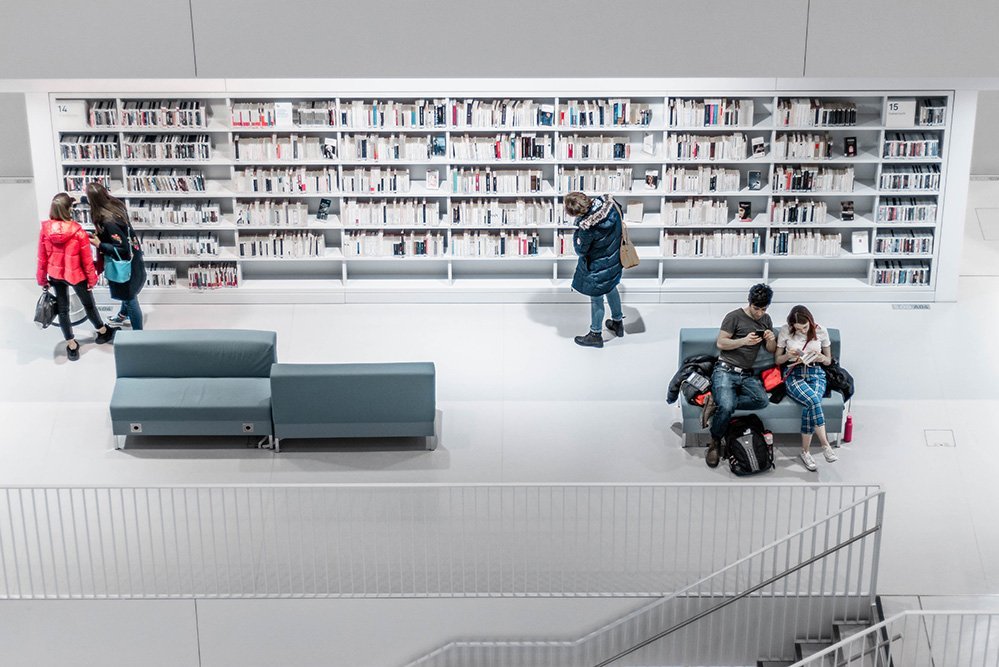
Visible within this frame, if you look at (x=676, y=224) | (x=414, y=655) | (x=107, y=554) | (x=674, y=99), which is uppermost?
(x=674, y=99)

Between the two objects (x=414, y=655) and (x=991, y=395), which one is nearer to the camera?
(x=414, y=655)

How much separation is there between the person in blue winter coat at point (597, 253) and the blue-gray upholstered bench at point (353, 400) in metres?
1.83

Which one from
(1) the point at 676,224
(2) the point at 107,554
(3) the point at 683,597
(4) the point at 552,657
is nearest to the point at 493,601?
(4) the point at 552,657

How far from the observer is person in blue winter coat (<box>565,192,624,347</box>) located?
1016cm

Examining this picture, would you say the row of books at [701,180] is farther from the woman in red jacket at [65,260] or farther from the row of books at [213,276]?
the woman in red jacket at [65,260]

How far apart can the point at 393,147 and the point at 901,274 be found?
4.17m

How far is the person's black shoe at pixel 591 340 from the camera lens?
34.5 feet

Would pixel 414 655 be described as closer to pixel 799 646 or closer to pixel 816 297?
pixel 799 646

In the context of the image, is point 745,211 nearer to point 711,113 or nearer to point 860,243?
point 711,113

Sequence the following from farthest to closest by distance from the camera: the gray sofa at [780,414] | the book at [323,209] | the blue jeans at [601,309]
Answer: the book at [323,209] → the blue jeans at [601,309] → the gray sofa at [780,414]

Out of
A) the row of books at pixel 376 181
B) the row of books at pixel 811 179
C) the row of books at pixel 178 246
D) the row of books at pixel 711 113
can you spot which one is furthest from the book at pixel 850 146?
the row of books at pixel 178 246

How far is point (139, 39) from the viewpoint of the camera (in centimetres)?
744

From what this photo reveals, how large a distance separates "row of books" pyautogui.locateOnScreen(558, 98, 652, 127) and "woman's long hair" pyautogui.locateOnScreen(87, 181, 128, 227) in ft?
11.3

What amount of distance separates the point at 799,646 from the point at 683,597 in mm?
695
